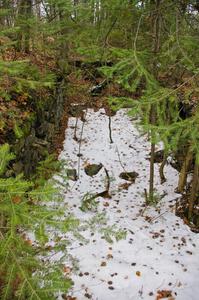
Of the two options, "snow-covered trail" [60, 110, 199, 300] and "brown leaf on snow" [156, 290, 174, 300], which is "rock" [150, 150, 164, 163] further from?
"brown leaf on snow" [156, 290, 174, 300]

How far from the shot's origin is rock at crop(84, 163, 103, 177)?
32.6 ft

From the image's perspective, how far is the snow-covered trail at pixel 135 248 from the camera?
5.71m

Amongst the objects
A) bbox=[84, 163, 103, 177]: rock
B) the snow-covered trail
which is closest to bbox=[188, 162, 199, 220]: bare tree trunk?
the snow-covered trail

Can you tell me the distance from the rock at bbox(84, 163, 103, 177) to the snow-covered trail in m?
0.15

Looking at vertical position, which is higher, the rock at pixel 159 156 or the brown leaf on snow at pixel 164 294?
the rock at pixel 159 156

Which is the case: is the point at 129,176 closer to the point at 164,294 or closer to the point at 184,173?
the point at 184,173

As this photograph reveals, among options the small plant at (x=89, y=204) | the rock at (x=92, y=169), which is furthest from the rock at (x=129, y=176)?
the small plant at (x=89, y=204)

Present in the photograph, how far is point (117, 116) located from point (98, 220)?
813cm

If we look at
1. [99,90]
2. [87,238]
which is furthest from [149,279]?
[99,90]

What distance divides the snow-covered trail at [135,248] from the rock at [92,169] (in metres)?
0.15

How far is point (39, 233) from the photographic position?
3.04 metres

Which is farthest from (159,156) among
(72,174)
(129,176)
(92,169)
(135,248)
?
(135,248)

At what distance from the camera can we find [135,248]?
22.0 feet

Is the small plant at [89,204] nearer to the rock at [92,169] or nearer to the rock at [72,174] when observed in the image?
the rock at [72,174]
